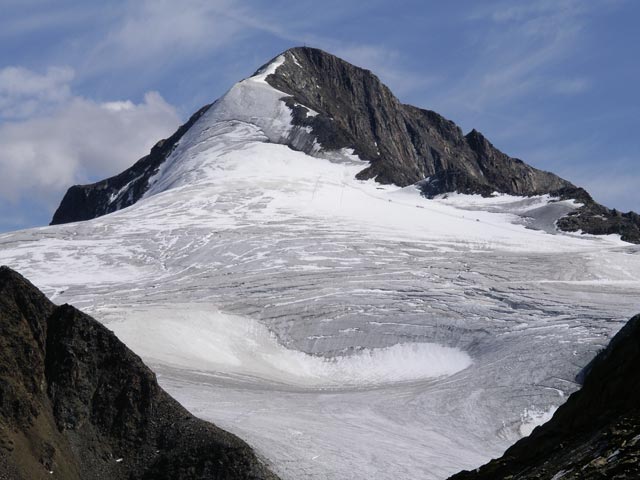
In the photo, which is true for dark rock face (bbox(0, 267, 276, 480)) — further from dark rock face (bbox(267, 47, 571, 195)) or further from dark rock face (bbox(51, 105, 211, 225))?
dark rock face (bbox(51, 105, 211, 225))

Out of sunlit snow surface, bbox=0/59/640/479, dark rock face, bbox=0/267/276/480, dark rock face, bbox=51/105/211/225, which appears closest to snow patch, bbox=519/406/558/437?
sunlit snow surface, bbox=0/59/640/479

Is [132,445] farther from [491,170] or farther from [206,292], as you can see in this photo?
[491,170]

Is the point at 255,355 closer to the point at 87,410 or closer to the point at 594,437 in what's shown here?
the point at 87,410

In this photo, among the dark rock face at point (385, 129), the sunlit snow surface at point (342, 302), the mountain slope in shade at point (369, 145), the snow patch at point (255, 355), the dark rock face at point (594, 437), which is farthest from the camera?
the dark rock face at point (385, 129)

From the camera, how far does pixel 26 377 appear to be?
110ft

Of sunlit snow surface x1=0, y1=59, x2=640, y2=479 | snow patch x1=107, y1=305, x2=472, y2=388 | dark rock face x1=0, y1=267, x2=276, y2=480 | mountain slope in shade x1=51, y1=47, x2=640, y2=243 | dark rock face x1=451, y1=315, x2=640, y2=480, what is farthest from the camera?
mountain slope in shade x1=51, y1=47, x2=640, y2=243

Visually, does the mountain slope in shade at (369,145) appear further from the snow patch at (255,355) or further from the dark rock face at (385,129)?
the snow patch at (255,355)

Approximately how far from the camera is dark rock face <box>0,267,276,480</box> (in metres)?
31.8

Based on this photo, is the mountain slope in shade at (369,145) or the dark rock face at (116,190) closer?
the mountain slope in shade at (369,145)

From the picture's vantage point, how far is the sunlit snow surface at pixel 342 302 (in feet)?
146

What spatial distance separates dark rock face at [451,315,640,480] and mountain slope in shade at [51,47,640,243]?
286 feet

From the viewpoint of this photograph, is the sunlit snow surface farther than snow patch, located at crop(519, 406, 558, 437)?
No

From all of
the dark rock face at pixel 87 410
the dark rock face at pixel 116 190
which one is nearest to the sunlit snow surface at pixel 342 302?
the dark rock face at pixel 87 410

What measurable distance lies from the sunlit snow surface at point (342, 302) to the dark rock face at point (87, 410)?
2.79 meters
